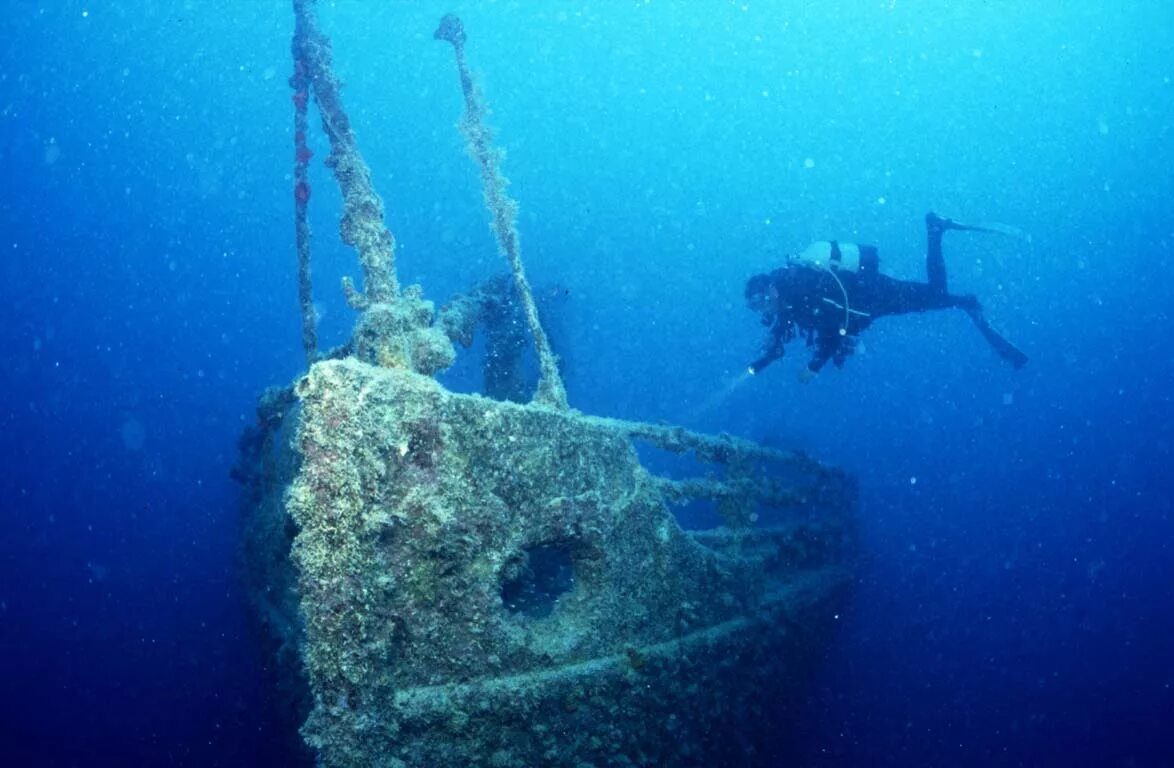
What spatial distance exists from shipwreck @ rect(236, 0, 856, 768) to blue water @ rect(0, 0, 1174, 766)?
60.9 inches

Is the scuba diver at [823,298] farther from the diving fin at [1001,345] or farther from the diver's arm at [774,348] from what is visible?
the diving fin at [1001,345]

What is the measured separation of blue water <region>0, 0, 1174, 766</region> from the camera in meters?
15.3

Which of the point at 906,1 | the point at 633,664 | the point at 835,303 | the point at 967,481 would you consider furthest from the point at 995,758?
the point at 906,1

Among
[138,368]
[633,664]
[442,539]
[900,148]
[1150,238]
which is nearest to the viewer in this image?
[442,539]

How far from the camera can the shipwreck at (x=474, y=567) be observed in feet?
8.36

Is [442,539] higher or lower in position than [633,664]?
higher

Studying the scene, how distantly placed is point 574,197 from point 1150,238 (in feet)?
286

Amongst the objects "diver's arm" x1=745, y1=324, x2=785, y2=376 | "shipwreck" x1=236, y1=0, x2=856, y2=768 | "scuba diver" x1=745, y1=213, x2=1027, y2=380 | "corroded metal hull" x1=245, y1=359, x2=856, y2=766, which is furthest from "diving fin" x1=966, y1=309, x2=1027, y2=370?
"corroded metal hull" x1=245, y1=359, x2=856, y2=766

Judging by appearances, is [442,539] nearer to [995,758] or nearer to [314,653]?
[314,653]

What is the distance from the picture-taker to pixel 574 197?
121750mm

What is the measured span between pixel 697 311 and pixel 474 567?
84.6 meters

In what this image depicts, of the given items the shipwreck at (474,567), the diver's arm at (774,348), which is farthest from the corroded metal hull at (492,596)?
the diver's arm at (774,348)

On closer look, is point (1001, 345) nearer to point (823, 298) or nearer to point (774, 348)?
point (823, 298)

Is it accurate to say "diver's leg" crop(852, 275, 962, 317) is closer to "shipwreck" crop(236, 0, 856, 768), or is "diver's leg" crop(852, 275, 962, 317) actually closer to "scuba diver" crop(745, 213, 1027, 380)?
"scuba diver" crop(745, 213, 1027, 380)
